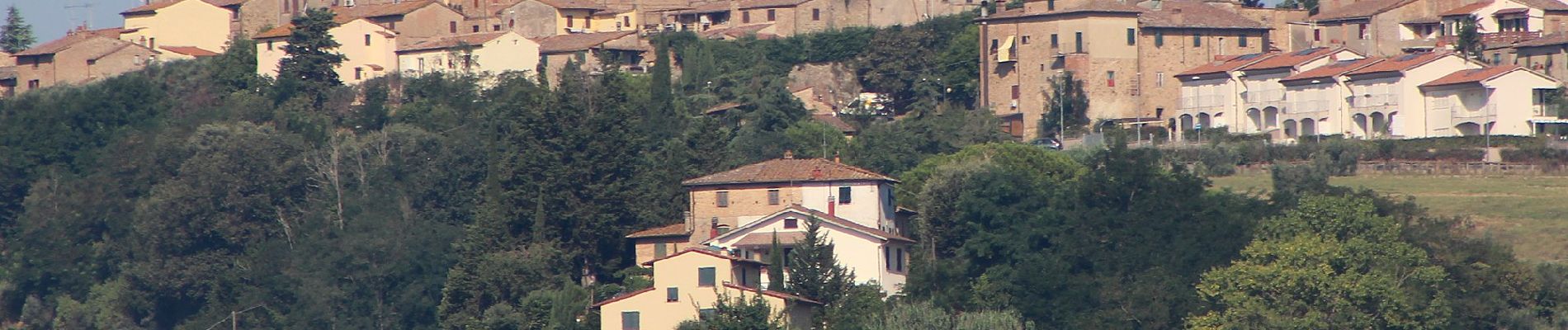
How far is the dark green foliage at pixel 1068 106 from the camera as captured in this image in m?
80.3

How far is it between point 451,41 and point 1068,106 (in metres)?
19.3

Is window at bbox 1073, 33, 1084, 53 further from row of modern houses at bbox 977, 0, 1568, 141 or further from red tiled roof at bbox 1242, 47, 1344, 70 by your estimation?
red tiled roof at bbox 1242, 47, 1344, 70

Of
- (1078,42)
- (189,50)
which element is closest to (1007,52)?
(1078,42)

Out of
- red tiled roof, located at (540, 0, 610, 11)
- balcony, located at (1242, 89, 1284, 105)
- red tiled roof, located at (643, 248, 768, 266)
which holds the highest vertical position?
red tiled roof, located at (540, 0, 610, 11)

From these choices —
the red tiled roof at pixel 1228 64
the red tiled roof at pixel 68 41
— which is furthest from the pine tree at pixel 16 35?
the red tiled roof at pixel 1228 64

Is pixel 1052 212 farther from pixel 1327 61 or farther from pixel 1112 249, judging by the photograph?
→ pixel 1327 61

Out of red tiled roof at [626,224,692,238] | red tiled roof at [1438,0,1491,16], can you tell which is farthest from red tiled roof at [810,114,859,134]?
red tiled roof at [626,224,692,238]

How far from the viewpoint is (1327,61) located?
3159 inches

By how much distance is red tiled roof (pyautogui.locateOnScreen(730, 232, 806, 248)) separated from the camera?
6128cm

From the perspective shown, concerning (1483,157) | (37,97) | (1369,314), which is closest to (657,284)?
(1369,314)

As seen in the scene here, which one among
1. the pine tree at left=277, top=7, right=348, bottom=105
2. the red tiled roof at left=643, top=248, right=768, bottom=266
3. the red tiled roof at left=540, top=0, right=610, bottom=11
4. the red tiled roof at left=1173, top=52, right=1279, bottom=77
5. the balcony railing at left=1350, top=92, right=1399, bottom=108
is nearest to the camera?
the red tiled roof at left=643, top=248, right=768, bottom=266

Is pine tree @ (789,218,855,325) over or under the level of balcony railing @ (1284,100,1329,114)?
under

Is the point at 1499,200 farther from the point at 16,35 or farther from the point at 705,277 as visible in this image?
the point at 16,35

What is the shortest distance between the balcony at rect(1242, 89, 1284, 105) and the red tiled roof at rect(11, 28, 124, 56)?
3644 centimetres
